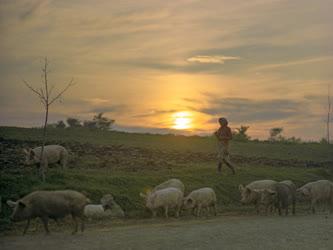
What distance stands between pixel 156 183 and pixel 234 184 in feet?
14.3

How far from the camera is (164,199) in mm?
23234

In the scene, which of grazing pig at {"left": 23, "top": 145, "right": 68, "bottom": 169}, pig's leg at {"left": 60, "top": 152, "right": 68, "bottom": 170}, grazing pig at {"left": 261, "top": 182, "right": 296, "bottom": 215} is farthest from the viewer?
pig's leg at {"left": 60, "top": 152, "right": 68, "bottom": 170}

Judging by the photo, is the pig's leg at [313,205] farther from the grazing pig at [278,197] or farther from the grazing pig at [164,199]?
the grazing pig at [164,199]

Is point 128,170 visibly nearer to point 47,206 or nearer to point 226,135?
point 226,135

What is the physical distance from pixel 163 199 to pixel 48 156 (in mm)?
7889

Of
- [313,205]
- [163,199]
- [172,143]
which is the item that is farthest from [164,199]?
[172,143]

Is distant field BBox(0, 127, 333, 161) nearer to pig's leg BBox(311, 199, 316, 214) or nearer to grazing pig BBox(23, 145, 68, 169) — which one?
grazing pig BBox(23, 145, 68, 169)

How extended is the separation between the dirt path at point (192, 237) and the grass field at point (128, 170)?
3242 millimetres

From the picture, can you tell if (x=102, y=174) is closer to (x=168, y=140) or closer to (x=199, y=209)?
(x=199, y=209)

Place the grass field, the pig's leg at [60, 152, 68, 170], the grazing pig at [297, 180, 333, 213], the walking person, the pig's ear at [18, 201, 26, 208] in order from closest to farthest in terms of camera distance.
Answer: the pig's ear at [18, 201, 26, 208] → the grass field → the grazing pig at [297, 180, 333, 213] → the pig's leg at [60, 152, 68, 170] → the walking person

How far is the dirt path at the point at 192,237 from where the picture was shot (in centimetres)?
1591

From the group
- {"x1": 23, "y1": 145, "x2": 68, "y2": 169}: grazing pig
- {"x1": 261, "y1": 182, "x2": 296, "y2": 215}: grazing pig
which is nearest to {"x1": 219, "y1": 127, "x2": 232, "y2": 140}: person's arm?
{"x1": 261, "y1": 182, "x2": 296, "y2": 215}: grazing pig

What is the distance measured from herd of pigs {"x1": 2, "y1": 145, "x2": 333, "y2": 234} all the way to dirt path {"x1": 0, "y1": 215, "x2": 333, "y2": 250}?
689 mm

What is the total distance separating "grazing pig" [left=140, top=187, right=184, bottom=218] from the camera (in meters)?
23.2
